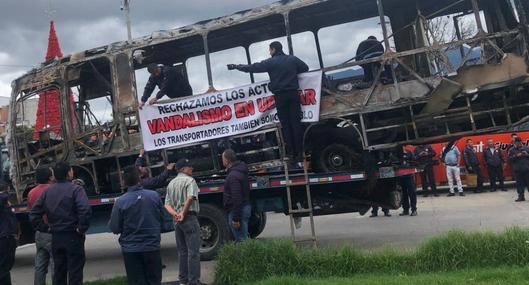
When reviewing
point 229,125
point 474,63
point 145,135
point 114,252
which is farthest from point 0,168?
point 474,63

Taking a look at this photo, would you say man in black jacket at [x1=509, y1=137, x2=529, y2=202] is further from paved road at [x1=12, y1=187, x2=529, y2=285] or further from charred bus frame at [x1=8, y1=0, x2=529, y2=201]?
charred bus frame at [x1=8, y1=0, x2=529, y2=201]

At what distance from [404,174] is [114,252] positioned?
6472mm

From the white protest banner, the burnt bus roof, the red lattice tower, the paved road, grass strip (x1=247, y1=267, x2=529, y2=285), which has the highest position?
the burnt bus roof

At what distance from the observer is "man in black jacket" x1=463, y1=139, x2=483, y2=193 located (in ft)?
54.4

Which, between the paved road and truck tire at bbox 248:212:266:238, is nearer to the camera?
the paved road

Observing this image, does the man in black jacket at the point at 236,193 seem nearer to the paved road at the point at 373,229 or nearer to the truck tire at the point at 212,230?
the paved road at the point at 373,229

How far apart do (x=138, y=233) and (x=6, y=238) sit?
79.4 inches

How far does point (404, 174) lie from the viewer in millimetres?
8602

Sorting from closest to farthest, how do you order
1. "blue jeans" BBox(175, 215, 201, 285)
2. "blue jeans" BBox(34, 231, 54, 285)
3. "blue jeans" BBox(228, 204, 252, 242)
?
"blue jeans" BBox(175, 215, 201, 285), "blue jeans" BBox(34, 231, 54, 285), "blue jeans" BBox(228, 204, 252, 242)

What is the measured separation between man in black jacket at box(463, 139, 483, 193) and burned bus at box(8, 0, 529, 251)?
8.40m

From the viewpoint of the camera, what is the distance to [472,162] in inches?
653

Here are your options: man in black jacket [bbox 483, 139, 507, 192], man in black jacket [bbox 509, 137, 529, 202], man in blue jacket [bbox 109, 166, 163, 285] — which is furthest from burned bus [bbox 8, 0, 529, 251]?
man in black jacket [bbox 483, 139, 507, 192]

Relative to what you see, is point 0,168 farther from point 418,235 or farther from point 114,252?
point 418,235

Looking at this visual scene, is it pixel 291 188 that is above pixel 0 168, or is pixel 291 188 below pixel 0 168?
below
